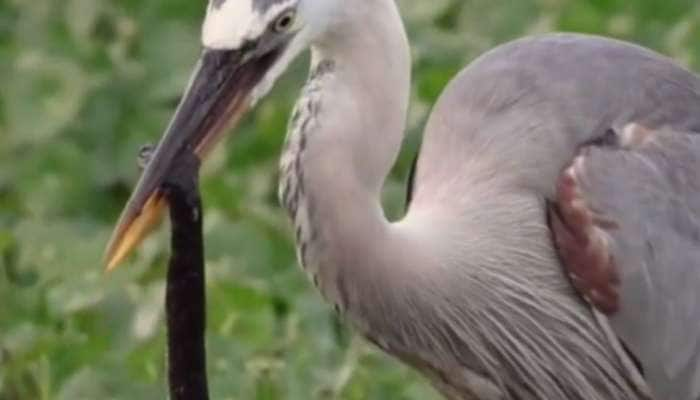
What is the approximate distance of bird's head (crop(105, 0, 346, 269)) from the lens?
228 inches

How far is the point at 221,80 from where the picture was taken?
5828mm

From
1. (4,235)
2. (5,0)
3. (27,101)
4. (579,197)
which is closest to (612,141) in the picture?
(579,197)

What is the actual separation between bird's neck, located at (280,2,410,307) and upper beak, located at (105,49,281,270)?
0.61 feet

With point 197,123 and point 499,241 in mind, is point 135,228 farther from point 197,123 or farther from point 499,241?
point 499,241

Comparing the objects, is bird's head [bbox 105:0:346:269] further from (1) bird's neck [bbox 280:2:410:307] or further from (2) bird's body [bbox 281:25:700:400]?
(2) bird's body [bbox 281:25:700:400]

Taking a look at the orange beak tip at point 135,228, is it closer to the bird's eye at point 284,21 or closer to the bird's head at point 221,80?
the bird's head at point 221,80

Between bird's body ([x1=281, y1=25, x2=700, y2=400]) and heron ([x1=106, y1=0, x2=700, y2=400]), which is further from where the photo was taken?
bird's body ([x1=281, y1=25, x2=700, y2=400])

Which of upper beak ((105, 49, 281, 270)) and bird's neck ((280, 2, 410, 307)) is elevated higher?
upper beak ((105, 49, 281, 270))

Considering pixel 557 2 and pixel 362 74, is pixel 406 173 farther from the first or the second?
pixel 362 74

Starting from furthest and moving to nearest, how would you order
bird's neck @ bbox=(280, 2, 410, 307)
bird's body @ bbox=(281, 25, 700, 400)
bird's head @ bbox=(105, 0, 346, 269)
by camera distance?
bird's body @ bbox=(281, 25, 700, 400) → bird's neck @ bbox=(280, 2, 410, 307) → bird's head @ bbox=(105, 0, 346, 269)

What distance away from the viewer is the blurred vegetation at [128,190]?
6922mm

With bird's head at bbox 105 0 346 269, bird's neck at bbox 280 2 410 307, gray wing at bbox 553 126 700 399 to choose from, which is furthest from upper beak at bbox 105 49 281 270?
gray wing at bbox 553 126 700 399

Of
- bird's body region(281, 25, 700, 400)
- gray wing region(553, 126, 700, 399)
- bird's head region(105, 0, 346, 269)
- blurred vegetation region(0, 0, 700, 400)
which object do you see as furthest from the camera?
blurred vegetation region(0, 0, 700, 400)

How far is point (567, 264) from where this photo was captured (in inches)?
→ 254
